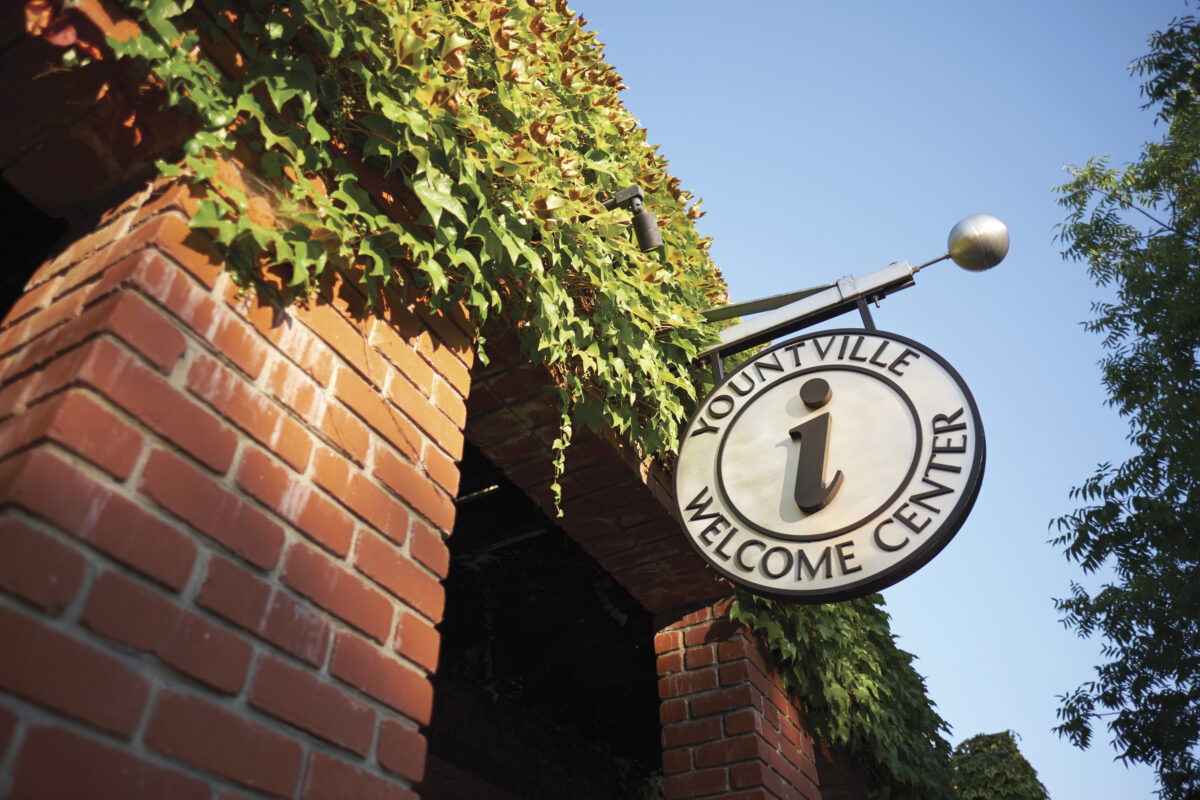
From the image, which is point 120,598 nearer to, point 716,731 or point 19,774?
point 19,774

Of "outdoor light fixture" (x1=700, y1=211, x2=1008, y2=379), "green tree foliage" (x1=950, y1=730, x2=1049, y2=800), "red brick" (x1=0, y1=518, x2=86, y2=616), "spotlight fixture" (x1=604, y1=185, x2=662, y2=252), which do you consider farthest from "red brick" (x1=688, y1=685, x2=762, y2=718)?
"green tree foliage" (x1=950, y1=730, x2=1049, y2=800)

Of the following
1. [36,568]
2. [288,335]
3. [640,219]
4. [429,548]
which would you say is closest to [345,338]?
[288,335]

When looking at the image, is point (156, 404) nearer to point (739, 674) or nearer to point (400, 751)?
point (400, 751)

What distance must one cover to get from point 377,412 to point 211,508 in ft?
1.64

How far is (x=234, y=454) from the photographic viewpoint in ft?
4.45

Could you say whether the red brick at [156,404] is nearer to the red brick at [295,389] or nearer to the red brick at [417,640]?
the red brick at [295,389]

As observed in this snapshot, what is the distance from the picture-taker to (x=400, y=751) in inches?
59.1

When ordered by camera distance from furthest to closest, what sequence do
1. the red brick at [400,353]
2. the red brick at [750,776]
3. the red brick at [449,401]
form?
the red brick at [750,776], the red brick at [449,401], the red brick at [400,353]

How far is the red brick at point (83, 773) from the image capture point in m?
0.92

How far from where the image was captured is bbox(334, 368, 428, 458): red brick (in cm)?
167

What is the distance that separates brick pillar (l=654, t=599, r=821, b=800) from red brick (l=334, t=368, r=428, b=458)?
6.73 ft

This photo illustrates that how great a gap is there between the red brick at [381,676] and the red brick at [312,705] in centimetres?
4

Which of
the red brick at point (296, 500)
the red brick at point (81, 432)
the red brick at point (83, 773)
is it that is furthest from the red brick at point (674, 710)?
the red brick at point (81, 432)

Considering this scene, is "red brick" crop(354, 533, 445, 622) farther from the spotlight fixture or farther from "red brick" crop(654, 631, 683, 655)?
"red brick" crop(654, 631, 683, 655)
